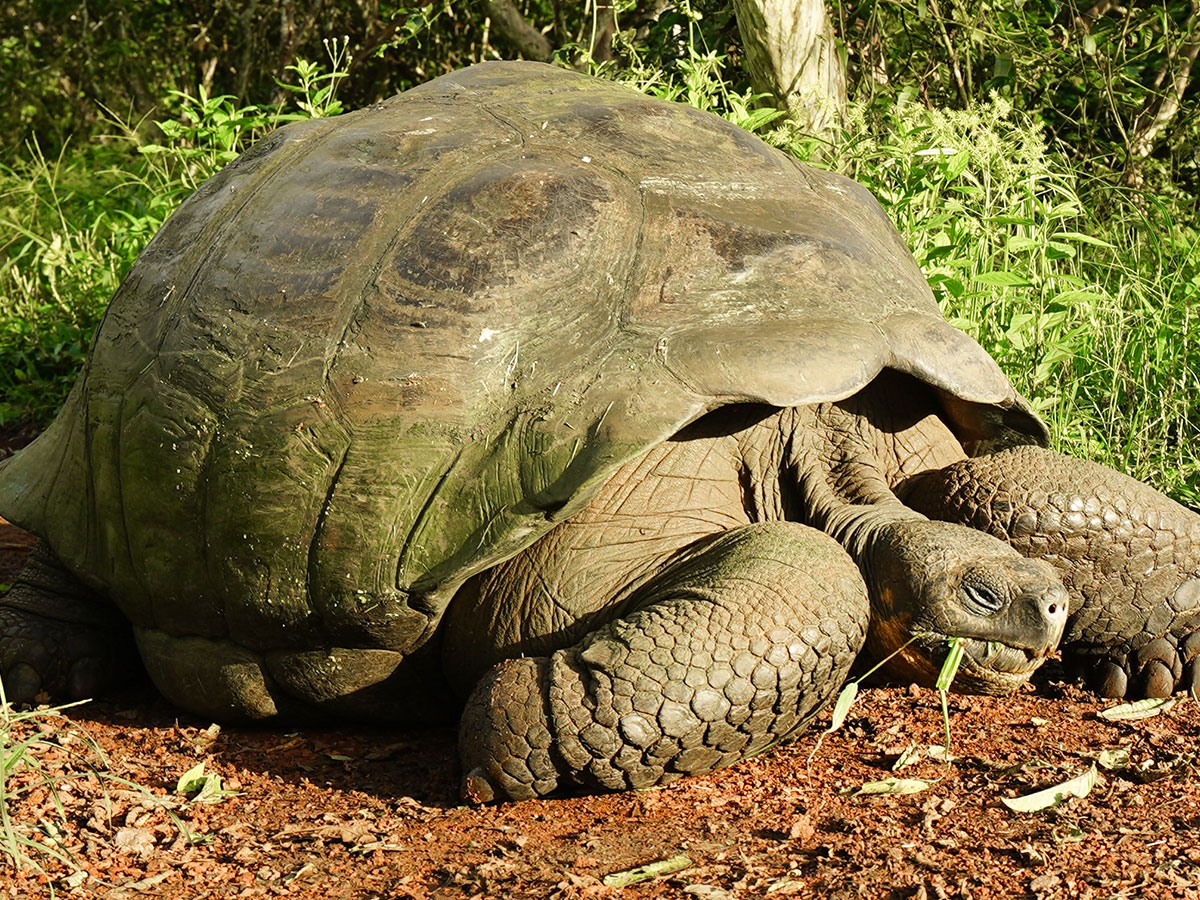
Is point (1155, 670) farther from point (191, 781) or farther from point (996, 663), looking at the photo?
point (191, 781)

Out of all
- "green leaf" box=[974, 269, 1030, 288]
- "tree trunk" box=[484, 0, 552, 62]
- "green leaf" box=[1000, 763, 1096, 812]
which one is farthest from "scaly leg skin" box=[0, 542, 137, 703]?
"tree trunk" box=[484, 0, 552, 62]

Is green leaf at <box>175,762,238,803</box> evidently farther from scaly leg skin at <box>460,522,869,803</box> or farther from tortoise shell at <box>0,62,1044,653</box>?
scaly leg skin at <box>460,522,869,803</box>

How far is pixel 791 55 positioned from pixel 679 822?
4734 millimetres

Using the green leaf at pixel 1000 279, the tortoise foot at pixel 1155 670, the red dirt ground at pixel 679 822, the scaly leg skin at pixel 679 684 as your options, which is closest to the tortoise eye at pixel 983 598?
the scaly leg skin at pixel 679 684

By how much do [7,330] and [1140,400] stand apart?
18.7ft

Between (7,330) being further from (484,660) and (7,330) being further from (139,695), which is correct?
(484,660)

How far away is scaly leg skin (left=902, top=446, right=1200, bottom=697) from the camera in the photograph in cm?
366

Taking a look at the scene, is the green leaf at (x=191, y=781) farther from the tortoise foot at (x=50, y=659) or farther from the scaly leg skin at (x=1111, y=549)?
the scaly leg skin at (x=1111, y=549)

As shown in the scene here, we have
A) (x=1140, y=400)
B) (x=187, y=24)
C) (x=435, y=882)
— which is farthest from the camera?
(x=187, y=24)

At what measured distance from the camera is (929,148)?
19.0 ft

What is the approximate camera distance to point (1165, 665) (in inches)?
146

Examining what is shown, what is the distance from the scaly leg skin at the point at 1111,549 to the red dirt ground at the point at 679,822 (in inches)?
5.7

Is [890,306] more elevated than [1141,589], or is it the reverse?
[890,306]

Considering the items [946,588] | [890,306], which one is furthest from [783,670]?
[890,306]
